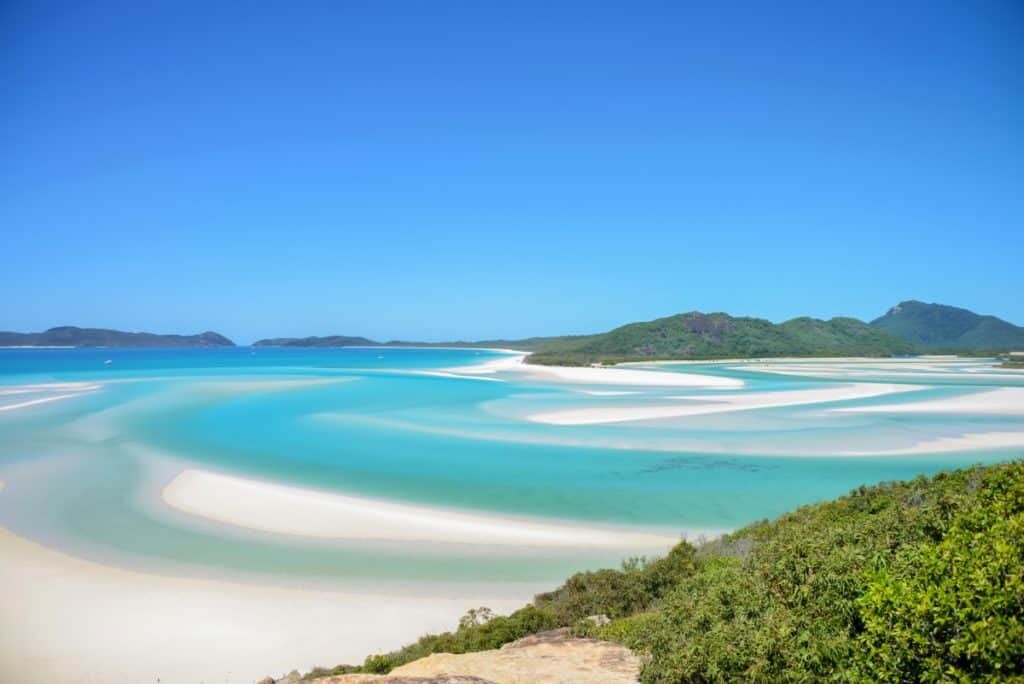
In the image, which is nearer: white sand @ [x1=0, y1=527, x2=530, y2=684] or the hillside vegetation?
the hillside vegetation

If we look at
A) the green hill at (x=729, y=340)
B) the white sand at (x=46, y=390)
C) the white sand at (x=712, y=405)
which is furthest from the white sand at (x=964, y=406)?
the green hill at (x=729, y=340)

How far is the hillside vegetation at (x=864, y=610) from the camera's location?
3445 mm

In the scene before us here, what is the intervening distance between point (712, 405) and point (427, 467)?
82.4 ft

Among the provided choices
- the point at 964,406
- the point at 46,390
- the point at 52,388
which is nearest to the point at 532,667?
the point at 964,406

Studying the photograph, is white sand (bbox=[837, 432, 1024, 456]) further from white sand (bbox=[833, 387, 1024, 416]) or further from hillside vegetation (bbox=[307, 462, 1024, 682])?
hillside vegetation (bbox=[307, 462, 1024, 682])

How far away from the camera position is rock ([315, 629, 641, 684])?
208 inches

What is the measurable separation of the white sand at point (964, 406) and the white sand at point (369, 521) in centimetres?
2911

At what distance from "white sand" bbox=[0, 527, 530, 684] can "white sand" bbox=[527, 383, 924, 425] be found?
22.6 metres

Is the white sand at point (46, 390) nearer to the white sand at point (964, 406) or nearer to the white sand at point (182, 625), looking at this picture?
the white sand at point (182, 625)

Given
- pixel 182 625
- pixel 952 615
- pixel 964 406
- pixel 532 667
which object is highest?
pixel 952 615

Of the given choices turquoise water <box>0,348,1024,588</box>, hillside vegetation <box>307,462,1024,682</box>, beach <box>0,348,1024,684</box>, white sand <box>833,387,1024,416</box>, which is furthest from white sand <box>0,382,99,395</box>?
white sand <box>833,387,1024,416</box>

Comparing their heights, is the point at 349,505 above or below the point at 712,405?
below

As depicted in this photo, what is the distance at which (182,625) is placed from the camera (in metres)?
10.2

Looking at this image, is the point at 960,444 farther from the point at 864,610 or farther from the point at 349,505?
the point at 864,610
